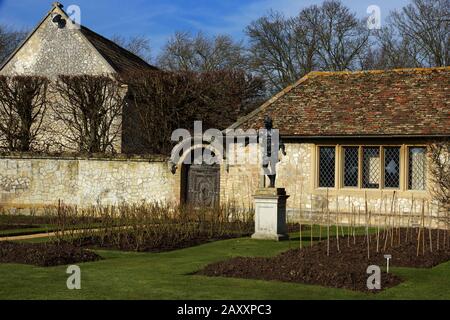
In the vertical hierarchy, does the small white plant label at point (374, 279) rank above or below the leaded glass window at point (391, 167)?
below

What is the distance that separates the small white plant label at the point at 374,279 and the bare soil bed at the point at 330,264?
77 millimetres

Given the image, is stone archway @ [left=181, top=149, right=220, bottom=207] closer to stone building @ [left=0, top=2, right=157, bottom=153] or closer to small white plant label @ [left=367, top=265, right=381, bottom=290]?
stone building @ [left=0, top=2, right=157, bottom=153]

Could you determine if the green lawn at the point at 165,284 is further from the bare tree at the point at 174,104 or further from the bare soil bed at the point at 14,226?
the bare tree at the point at 174,104

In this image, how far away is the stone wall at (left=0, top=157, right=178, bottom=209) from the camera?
23.9 metres

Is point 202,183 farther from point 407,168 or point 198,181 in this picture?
point 407,168

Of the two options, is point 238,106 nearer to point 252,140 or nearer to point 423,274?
point 252,140

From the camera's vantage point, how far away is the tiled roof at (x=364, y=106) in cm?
2038

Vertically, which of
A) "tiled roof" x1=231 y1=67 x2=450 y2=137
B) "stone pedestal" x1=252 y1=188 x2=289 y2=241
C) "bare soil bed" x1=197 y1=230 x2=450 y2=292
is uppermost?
"tiled roof" x1=231 y1=67 x2=450 y2=137

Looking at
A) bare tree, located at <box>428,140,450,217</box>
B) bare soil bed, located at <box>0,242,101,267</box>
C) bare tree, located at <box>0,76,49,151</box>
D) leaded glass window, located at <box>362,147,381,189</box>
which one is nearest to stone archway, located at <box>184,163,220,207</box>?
leaded glass window, located at <box>362,147,381,189</box>

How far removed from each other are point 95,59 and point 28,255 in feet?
66.1

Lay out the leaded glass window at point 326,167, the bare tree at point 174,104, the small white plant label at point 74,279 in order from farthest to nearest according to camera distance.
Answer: the bare tree at point 174,104
the leaded glass window at point 326,167
the small white plant label at point 74,279

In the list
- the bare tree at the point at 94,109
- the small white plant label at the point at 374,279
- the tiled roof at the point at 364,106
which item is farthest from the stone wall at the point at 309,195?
the small white plant label at the point at 374,279

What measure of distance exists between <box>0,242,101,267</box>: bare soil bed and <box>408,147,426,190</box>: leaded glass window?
11.1 meters
